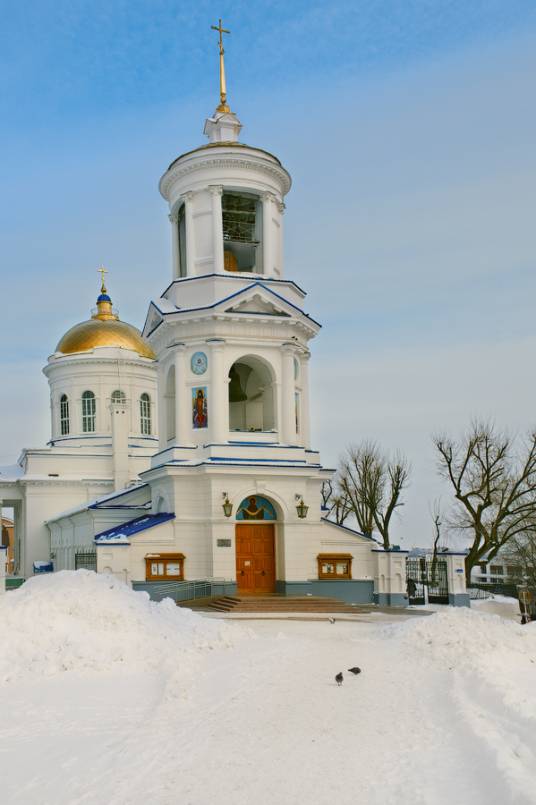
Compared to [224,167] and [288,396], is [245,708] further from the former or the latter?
[224,167]

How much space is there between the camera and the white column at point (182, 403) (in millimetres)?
28109

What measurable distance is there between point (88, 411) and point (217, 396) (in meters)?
22.3

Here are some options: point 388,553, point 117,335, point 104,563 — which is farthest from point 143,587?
point 117,335

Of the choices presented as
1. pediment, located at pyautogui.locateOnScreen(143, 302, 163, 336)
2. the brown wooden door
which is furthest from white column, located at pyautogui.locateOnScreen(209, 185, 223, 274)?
the brown wooden door


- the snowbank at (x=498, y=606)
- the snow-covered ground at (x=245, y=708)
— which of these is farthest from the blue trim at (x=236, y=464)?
the snow-covered ground at (x=245, y=708)

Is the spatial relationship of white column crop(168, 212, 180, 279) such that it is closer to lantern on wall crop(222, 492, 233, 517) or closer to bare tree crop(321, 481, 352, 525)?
lantern on wall crop(222, 492, 233, 517)

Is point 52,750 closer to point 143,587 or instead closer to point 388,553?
point 143,587

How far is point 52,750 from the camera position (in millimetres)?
9602

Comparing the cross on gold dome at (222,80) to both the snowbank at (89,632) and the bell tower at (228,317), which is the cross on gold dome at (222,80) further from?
the snowbank at (89,632)

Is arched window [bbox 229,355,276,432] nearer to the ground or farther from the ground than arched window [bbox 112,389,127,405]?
nearer to the ground

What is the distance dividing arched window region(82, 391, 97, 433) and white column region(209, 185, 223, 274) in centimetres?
2116

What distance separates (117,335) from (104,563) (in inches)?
1031

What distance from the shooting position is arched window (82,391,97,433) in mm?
48281

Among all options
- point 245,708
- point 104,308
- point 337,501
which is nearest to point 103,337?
point 104,308
